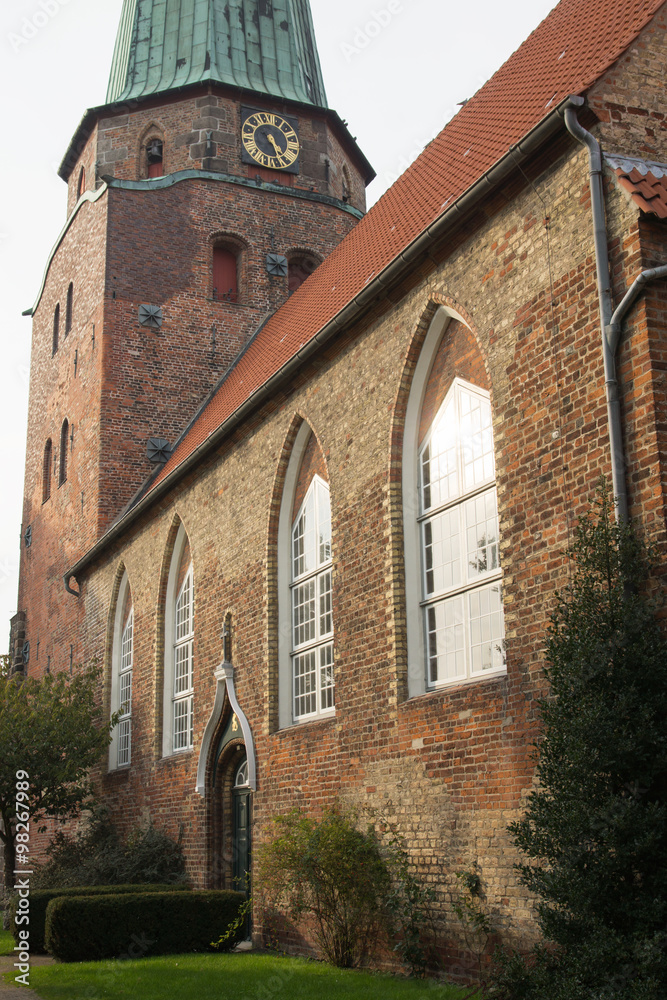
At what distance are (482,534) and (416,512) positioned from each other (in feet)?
4.08

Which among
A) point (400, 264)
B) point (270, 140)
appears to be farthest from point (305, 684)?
point (270, 140)

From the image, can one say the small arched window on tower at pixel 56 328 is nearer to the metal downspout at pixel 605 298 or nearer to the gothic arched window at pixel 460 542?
the gothic arched window at pixel 460 542

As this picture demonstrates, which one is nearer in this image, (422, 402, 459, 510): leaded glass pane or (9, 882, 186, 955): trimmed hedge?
(422, 402, 459, 510): leaded glass pane

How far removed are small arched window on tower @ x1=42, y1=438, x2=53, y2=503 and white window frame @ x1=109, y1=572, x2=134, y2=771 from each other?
7.34m

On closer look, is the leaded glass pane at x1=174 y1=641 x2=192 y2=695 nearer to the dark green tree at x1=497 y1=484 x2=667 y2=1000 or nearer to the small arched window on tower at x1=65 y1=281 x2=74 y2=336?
the dark green tree at x1=497 y1=484 x2=667 y2=1000

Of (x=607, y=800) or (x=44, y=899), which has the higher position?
(x=607, y=800)

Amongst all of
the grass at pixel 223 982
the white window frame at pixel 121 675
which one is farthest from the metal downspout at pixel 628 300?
the white window frame at pixel 121 675

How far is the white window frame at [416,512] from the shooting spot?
10.3m

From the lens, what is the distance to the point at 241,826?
1479cm

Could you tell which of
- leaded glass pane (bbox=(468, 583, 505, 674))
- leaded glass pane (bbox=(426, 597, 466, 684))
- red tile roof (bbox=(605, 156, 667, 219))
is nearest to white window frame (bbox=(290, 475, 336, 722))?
leaded glass pane (bbox=(426, 597, 466, 684))

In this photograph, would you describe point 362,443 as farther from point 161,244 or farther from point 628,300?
point 161,244

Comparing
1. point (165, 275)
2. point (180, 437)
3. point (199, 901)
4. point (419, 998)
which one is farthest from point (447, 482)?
point (165, 275)

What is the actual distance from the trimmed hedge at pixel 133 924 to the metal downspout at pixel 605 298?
7770 millimetres

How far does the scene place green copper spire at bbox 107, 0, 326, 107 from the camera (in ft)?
89.4
